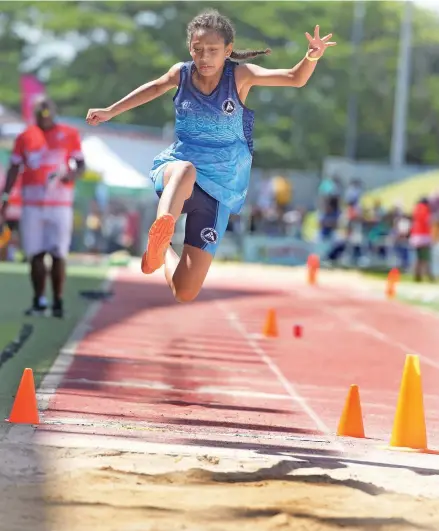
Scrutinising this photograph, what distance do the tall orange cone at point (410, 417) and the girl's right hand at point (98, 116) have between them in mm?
2382

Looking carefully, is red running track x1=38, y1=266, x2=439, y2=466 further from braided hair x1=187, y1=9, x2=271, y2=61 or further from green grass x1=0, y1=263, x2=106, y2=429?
braided hair x1=187, y1=9, x2=271, y2=61

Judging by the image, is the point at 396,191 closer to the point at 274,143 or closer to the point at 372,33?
the point at 274,143

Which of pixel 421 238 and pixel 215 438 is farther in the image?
pixel 421 238

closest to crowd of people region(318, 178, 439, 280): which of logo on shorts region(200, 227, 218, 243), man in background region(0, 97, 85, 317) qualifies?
man in background region(0, 97, 85, 317)

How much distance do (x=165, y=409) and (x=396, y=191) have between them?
40.1 meters

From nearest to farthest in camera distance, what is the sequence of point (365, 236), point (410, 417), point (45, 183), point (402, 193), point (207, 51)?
1. point (410, 417)
2. point (207, 51)
3. point (45, 183)
4. point (365, 236)
5. point (402, 193)

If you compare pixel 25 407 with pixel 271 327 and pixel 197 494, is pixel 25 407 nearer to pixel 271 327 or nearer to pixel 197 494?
pixel 197 494

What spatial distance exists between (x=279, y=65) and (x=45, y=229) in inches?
1864

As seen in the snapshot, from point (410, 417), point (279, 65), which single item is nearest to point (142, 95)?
point (410, 417)

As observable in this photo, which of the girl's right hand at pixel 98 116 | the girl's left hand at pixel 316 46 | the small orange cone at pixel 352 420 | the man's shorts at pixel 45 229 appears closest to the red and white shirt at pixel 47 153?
the man's shorts at pixel 45 229

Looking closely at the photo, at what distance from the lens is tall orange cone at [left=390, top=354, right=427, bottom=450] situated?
7844 millimetres

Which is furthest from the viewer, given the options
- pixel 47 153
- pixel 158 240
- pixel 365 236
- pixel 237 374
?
pixel 365 236

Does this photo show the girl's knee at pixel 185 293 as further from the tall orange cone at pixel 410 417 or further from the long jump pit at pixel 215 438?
the tall orange cone at pixel 410 417

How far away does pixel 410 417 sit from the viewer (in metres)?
7.89
